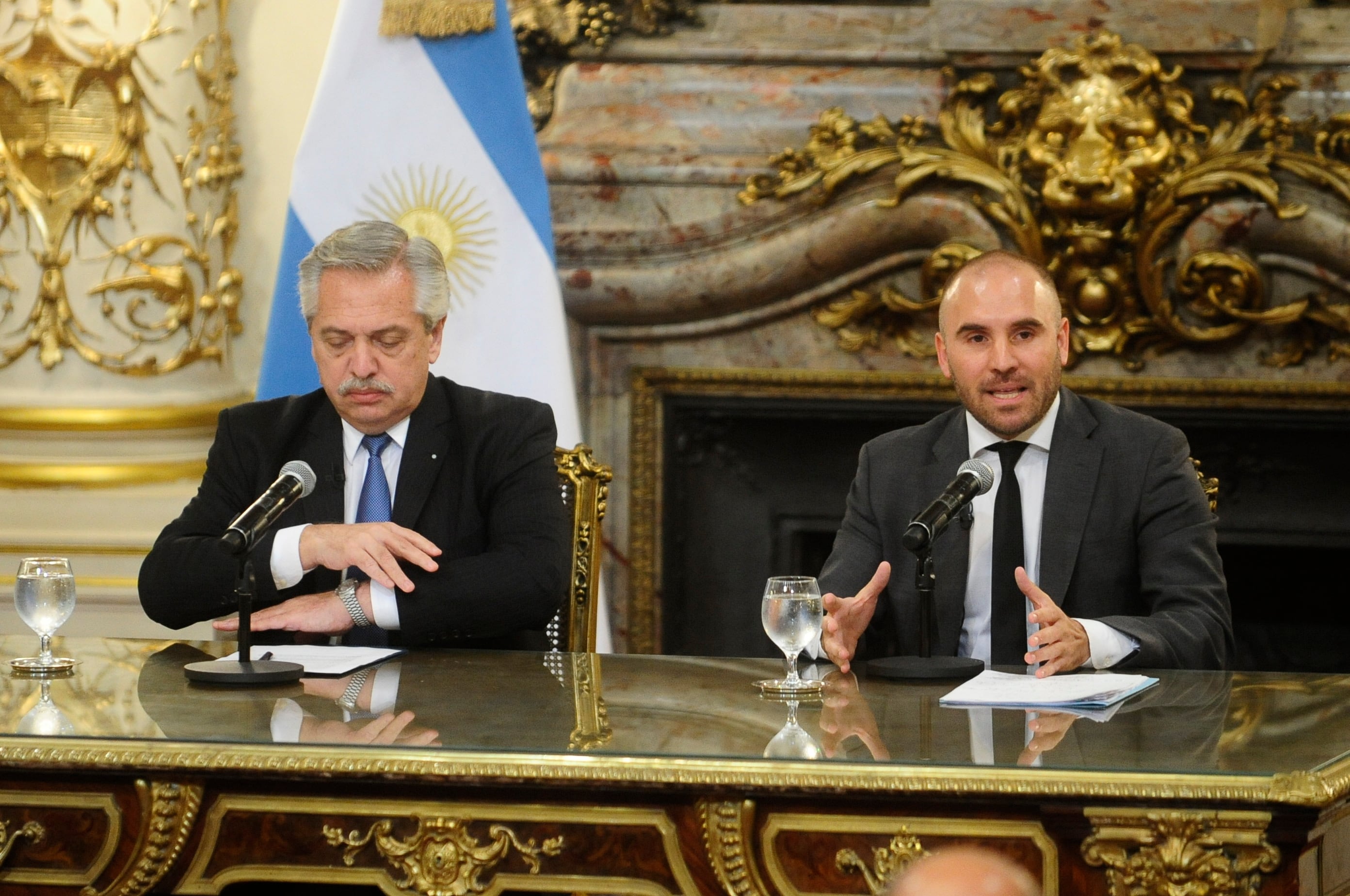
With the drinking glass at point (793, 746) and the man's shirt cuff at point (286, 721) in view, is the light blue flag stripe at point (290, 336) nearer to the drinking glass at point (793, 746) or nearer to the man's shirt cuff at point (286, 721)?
the man's shirt cuff at point (286, 721)

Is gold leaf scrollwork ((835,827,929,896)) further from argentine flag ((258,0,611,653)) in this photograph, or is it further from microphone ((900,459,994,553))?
argentine flag ((258,0,611,653))

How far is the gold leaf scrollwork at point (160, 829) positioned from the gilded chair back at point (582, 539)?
1.00 m

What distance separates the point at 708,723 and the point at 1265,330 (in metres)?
2.55

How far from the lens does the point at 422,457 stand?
2.69 metres

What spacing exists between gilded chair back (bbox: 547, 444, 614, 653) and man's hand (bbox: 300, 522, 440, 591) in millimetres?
395

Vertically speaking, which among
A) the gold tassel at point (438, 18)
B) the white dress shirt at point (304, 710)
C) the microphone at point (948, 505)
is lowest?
the white dress shirt at point (304, 710)

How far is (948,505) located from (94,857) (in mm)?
1112

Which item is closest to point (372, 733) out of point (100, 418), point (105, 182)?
point (100, 418)

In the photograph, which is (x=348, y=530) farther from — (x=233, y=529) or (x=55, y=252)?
(x=55, y=252)

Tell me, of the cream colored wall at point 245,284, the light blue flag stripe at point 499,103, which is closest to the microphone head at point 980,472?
the light blue flag stripe at point 499,103

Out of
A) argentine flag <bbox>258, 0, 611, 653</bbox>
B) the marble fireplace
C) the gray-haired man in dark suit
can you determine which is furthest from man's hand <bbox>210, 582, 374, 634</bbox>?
the marble fireplace

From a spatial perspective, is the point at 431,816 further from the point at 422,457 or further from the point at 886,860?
the point at 422,457

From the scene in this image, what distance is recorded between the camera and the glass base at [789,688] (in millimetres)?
2084

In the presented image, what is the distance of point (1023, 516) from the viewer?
8.60 feet
